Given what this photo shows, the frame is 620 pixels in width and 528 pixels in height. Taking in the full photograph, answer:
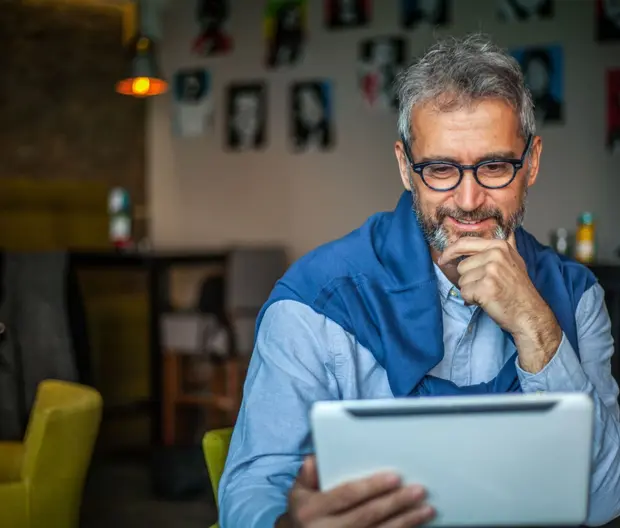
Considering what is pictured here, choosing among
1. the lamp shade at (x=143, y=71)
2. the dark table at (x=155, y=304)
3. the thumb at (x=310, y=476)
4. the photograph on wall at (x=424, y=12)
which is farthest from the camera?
the photograph on wall at (x=424, y=12)

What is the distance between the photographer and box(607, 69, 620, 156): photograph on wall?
473cm

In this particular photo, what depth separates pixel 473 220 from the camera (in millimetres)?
1447

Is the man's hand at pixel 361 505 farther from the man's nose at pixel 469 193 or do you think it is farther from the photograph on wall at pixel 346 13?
the photograph on wall at pixel 346 13

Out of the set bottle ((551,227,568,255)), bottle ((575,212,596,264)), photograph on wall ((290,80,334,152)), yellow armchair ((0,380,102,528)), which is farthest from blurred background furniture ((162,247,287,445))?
yellow armchair ((0,380,102,528))

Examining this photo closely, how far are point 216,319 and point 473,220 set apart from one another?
3294 mm

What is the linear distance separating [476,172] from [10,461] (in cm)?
187

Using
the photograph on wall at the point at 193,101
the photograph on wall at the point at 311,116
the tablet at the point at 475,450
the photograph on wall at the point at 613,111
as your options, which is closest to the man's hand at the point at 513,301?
the tablet at the point at 475,450

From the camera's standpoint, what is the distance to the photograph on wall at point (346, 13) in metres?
5.44

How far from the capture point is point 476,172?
1.41 metres

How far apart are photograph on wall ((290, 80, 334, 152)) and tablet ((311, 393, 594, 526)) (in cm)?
479

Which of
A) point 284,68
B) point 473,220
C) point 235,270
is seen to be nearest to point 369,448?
point 473,220

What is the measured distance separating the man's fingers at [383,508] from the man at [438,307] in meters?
0.27

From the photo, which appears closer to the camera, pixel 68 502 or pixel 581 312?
pixel 581 312

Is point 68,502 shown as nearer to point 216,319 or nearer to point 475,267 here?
point 475,267
